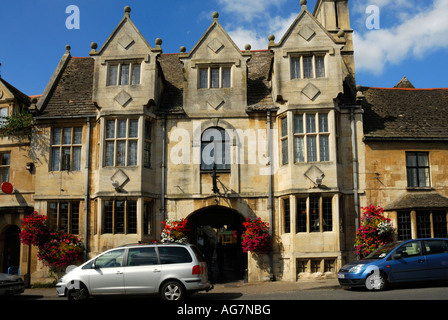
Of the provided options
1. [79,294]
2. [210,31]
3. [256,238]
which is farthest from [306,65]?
[79,294]

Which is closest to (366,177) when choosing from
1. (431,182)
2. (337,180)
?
(337,180)

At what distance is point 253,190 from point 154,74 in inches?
281

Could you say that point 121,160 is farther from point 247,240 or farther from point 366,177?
point 366,177

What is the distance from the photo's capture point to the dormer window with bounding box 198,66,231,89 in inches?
864

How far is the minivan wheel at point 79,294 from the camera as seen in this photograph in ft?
46.3

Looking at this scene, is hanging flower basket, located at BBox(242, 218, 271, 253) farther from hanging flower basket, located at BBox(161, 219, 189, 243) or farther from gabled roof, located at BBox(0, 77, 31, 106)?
gabled roof, located at BBox(0, 77, 31, 106)

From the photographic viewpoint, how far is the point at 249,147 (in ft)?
69.9

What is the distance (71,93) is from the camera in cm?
2322

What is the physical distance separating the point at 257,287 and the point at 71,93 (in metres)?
13.3

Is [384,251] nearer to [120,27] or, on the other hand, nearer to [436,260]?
[436,260]

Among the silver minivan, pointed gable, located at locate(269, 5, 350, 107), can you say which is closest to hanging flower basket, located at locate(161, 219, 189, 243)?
the silver minivan

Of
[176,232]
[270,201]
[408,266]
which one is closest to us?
[408,266]

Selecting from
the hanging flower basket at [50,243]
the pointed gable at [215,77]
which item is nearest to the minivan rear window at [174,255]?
the hanging flower basket at [50,243]

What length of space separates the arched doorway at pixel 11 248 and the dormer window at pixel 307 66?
15613 millimetres
